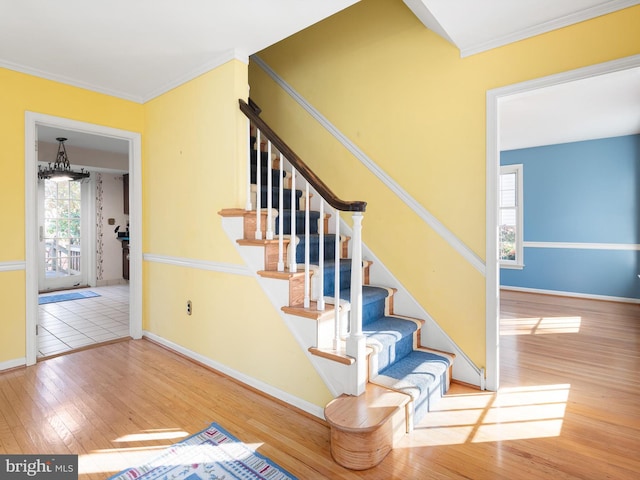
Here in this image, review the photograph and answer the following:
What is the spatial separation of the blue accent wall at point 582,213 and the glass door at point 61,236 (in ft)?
26.7

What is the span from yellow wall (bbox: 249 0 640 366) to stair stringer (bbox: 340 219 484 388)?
0.16 ft

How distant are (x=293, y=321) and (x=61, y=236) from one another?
249 inches

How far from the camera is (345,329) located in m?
2.26

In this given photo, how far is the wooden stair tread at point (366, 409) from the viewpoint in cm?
167

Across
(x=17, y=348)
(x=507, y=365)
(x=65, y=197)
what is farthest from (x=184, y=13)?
(x=65, y=197)

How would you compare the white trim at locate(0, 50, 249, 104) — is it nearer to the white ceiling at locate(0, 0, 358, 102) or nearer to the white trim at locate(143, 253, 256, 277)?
the white ceiling at locate(0, 0, 358, 102)

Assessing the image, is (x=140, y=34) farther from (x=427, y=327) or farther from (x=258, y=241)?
(x=427, y=327)

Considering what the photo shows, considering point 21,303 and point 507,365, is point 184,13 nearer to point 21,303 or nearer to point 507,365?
point 21,303

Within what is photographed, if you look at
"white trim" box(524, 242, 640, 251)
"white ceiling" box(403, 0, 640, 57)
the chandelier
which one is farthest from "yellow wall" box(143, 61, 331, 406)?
"white trim" box(524, 242, 640, 251)

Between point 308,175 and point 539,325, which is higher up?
point 308,175

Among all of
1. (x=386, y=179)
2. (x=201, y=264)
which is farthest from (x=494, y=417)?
(x=201, y=264)

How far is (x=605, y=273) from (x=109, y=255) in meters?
8.85

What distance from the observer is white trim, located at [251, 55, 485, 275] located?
247 centimetres

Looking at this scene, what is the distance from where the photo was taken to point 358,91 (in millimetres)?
3051
